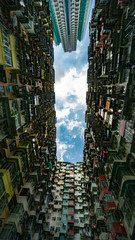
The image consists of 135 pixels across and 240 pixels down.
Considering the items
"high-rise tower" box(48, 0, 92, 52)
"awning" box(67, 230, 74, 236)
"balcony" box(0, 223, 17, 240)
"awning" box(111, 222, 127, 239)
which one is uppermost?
"high-rise tower" box(48, 0, 92, 52)

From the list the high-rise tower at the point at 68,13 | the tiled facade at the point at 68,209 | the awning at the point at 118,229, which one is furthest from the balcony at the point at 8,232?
the high-rise tower at the point at 68,13

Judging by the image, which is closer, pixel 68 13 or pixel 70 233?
pixel 70 233

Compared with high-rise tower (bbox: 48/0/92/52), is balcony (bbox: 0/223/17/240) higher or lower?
lower

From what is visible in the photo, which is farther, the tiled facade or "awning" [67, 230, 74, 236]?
the tiled facade

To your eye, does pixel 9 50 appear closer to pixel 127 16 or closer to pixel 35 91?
pixel 35 91

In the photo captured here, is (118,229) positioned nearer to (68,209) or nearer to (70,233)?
(70,233)

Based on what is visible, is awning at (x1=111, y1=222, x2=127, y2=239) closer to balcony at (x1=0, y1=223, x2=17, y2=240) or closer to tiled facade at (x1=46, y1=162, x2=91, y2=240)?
balcony at (x1=0, y1=223, x2=17, y2=240)

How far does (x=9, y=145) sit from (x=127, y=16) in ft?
94.7

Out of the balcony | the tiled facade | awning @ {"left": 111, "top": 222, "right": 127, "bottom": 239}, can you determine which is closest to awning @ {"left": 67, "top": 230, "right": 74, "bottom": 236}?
the tiled facade

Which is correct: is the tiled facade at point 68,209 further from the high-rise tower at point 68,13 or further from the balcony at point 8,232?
the high-rise tower at point 68,13

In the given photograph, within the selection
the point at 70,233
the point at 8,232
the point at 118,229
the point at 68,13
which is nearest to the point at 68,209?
the point at 70,233

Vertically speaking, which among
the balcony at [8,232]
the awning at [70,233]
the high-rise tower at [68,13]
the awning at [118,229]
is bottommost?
the awning at [70,233]

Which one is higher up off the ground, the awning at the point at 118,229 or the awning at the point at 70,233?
the awning at the point at 118,229

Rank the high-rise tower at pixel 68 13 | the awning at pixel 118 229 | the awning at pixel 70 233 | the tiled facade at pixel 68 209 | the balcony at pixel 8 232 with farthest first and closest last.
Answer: the high-rise tower at pixel 68 13, the tiled facade at pixel 68 209, the awning at pixel 70 233, the awning at pixel 118 229, the balcony at pixel 8 232
